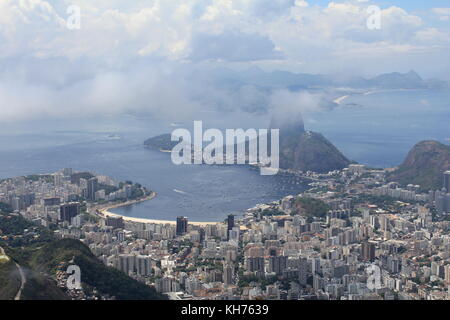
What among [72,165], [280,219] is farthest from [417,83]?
[280,219]

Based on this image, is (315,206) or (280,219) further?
(315,206)

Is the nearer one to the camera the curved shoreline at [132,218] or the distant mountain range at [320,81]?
the curved shoreline at [132,218]

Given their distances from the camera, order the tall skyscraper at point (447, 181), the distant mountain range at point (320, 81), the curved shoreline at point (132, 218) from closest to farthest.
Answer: the curved shoreline at point (132, 218), the tall skyscraper at point (447, 181), the distant mountain range at point (320, 81)

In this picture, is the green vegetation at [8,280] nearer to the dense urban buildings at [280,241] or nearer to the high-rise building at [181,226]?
the dense urban buildings at [280,241]

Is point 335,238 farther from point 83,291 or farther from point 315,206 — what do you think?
point 83,291

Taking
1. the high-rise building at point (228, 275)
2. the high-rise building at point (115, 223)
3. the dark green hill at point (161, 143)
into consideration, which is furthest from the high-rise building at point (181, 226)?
the dark green hill at point (161, 143)
